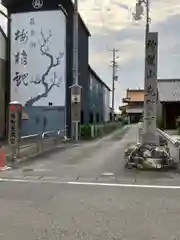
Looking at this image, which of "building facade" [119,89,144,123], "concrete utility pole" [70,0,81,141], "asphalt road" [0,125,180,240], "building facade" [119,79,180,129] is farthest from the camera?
"building facade" [119,89,144,123]

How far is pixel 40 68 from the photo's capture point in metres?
32.3

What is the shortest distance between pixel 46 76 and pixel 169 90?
67.4 ft

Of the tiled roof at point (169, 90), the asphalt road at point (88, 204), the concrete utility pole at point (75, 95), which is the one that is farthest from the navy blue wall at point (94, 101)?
the asphalt road at point (88, 204)

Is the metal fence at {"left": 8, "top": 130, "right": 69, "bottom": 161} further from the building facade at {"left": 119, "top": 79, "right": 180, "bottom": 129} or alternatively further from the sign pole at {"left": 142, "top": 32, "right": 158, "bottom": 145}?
the building facade at {"left": 119, "top": 79, "right": 180, "bottom": 129}

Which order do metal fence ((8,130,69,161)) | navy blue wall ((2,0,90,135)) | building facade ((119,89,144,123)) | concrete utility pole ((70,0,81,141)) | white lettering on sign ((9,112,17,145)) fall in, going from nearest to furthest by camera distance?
white lettering on sign ((9,112,17,145)) < metal fence ((8,130,69,161)) < concrete utility pole ((70,0,81,141)) < navy blue wall ((2,0,90,135)) < building facade ((119,89,144,123))

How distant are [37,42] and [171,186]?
23.1 metres

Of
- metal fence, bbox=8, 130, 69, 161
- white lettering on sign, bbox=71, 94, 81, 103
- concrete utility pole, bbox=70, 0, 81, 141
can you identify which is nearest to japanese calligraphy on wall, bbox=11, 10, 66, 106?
concrete utility pole, bbox=70, 0, 81, 141

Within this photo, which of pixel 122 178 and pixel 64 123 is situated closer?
pixel 122 178

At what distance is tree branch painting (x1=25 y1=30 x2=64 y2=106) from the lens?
31969 millimetres

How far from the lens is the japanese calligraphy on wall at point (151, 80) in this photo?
15.7 m

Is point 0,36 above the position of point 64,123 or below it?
above

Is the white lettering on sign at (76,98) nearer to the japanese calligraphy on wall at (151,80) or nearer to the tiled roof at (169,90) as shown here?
the japanese calligraphy on wall at (151,80)

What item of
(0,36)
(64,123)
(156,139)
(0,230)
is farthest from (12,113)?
(0,36)

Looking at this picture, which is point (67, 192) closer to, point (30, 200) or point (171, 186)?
point (30, 200)
